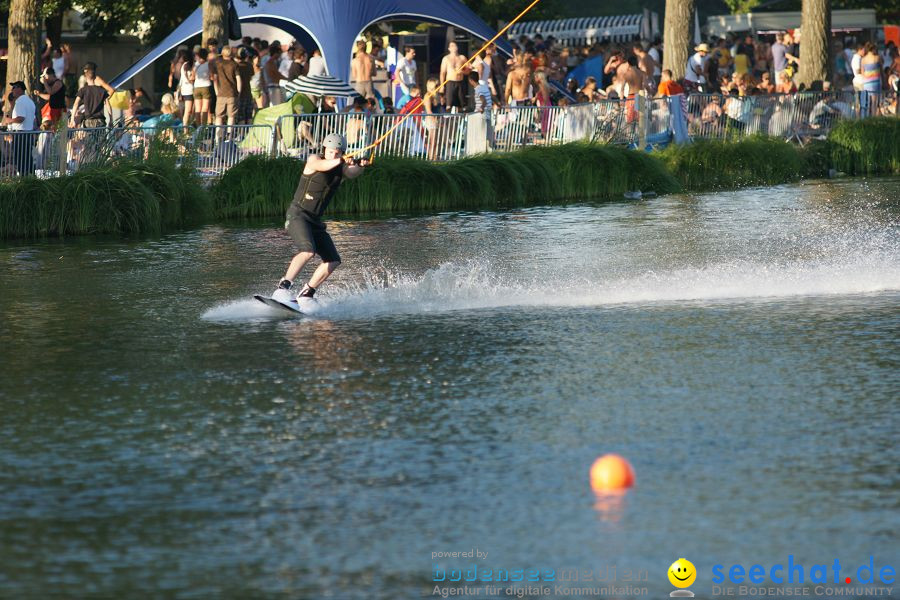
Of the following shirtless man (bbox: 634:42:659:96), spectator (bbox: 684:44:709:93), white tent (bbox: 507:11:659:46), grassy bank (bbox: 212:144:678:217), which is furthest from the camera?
white tent (bbox: 507:11:659:46)

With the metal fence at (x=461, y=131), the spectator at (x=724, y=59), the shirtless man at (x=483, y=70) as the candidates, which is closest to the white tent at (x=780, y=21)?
the spectator at (x=724, y=59)

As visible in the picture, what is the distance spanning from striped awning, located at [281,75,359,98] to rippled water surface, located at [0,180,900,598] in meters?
9.85

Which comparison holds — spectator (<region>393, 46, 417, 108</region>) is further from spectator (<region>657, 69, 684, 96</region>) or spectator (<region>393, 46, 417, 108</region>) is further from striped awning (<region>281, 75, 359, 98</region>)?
spectator (<region>657, 69, 684, 96</region>)

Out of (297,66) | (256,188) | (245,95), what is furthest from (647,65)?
(256,188)

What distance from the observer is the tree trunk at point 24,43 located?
26234mm

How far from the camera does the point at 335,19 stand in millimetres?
31469

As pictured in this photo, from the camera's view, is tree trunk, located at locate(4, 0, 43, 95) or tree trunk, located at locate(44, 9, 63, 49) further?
tree trunk, located at locate(44, 9, 63, 49)

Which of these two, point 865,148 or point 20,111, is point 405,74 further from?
point 20,111

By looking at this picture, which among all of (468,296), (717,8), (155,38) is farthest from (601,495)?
(717,8)

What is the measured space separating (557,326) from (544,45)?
25276mm

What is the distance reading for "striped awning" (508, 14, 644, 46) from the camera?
51.1 m

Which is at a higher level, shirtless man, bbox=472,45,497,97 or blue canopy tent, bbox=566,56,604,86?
blue canopy tent, bbox=566,56,604,86

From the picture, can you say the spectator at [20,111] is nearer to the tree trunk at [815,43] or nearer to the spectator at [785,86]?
the spectator at [785,86]

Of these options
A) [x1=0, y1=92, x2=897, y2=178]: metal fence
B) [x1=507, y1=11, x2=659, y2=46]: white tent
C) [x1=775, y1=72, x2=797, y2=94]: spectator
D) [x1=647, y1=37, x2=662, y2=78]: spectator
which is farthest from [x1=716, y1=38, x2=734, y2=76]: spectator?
[x1=507, y1=11, x2=659, y2=46]: white tent
